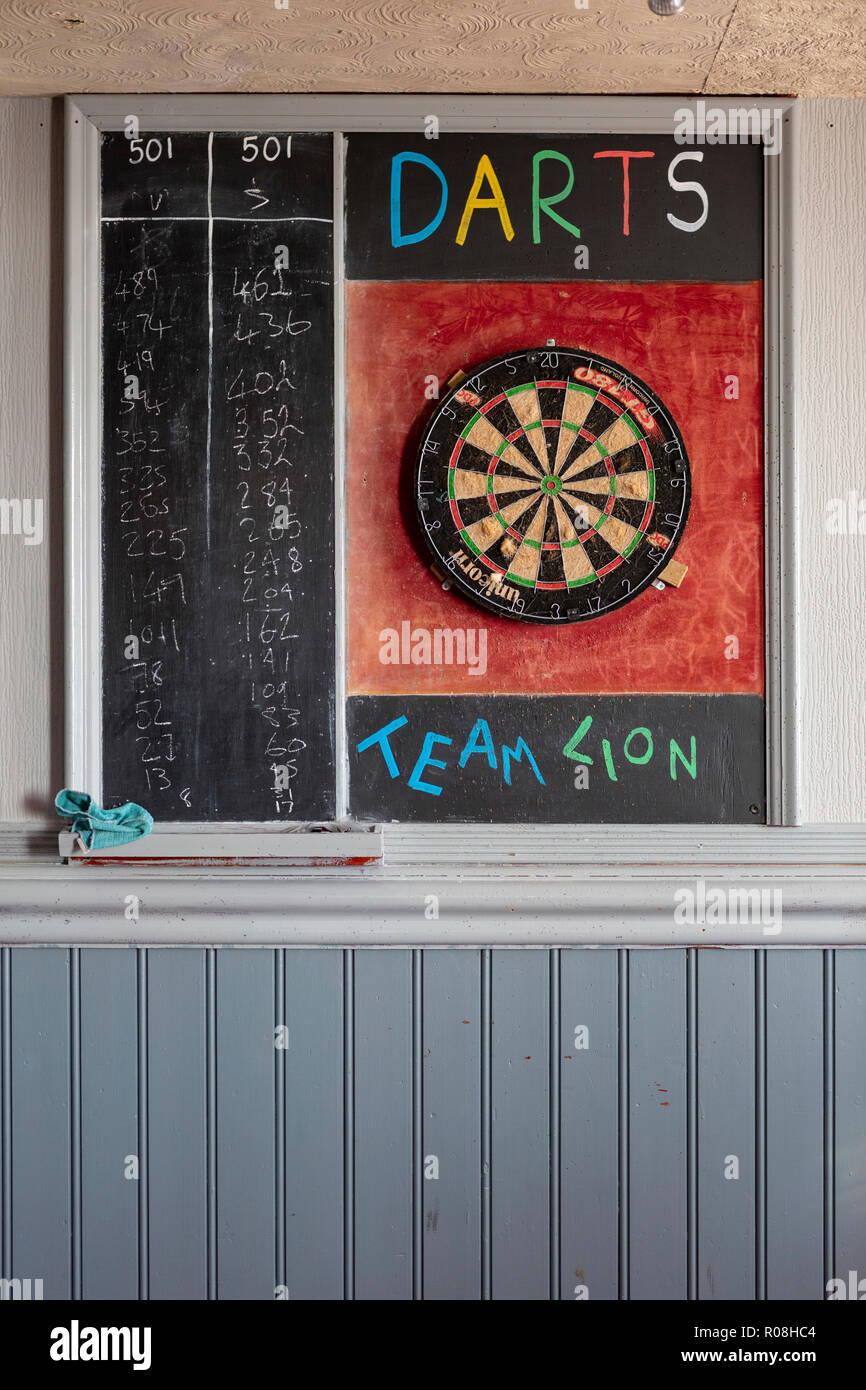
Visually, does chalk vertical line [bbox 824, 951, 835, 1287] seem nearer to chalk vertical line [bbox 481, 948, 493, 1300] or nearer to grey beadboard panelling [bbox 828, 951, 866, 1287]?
grey beadboard panelling [bbox 828, 951, 866, 1287]

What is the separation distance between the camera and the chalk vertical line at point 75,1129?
1.94 meters

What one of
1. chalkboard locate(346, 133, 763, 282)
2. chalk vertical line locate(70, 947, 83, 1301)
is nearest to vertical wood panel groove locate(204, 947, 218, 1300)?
chalk vertical line locate(70, 947, 83, 1301)

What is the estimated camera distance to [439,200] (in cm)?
199

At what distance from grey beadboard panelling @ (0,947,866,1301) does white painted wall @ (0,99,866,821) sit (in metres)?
0.42

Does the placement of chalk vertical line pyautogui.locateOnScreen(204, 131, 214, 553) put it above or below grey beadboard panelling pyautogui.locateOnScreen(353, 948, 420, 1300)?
above

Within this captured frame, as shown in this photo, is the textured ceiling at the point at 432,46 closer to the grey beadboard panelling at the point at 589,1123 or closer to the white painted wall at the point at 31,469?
the white painted wall at the point at 31,469

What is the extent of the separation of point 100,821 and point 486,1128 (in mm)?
1002

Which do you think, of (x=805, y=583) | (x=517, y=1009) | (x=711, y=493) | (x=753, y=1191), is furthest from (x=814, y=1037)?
(x=711, y=493)

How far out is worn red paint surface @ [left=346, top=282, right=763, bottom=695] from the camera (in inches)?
79.1

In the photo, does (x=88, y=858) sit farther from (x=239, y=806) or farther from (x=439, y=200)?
(x=439, y=200)

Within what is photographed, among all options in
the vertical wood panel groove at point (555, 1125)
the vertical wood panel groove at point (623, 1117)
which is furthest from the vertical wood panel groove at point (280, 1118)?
the vertical wood panel groove at point (623, 1117)

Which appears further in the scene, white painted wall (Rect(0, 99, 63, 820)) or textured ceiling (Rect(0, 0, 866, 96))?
white painted wall (Rect(0, 99, 63, 820))

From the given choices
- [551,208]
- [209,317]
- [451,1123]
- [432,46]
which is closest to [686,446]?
[551,208]

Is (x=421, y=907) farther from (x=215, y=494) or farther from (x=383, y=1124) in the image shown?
(x=215, y=494)
